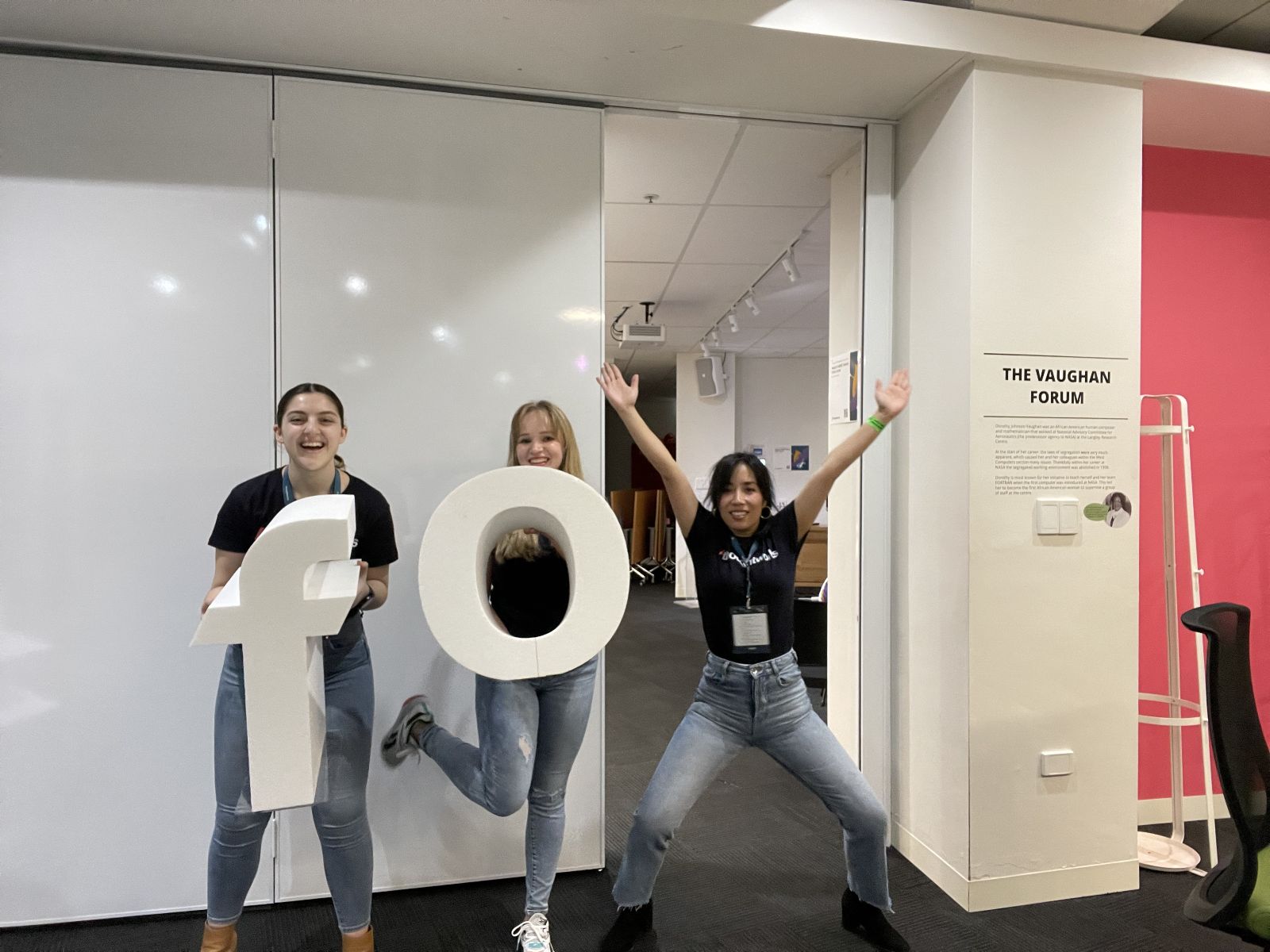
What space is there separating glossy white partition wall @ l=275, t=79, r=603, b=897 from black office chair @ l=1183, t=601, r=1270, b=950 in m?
1.73

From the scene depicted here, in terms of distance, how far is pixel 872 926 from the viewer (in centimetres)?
228

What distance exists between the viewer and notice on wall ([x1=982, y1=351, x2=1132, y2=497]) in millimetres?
2543

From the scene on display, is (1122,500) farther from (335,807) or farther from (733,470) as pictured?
(335,807)

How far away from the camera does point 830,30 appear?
2.33 m

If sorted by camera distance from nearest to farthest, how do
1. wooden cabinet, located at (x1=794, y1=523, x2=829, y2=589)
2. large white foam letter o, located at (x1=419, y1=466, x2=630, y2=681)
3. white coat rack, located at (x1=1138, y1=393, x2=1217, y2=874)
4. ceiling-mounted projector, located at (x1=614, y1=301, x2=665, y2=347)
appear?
large white foam letter o, located at (x1=419, y1=466, x2=630, y2=681) → white coat rack, located at (x1=1138, y1=393, x2=1217, y2=874) → ceiling-mounted projector, located at (x1=614, y1=301, x2=665, y2=347) → wooden cabinet, located at (x1=794, y1=523, x2=829, y2=589)

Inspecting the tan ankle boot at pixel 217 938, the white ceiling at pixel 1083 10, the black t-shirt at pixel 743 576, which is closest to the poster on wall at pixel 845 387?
the black t-shirt at pixel 743 576

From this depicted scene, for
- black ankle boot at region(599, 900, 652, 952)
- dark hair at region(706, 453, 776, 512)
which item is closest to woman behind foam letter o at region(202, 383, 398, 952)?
black ankle boot at region(599, 900, 652, 952)

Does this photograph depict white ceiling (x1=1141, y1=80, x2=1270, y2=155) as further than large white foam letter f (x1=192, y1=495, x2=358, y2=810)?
Yes

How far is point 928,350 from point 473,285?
1584 mm

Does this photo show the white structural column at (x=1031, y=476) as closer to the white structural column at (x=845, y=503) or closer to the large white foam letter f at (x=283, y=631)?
the white structural column at (x=845, y=503)

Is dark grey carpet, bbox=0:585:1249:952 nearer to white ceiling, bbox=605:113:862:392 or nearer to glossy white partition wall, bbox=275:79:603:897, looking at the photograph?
glossy white partition wall, bbox=275:79:603:897

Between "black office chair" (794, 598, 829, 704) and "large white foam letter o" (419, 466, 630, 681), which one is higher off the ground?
"large white foam letter o" (419, 466, 630, 681)

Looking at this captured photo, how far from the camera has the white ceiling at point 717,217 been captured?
10.1 ft

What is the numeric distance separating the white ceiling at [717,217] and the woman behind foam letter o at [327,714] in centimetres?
163
